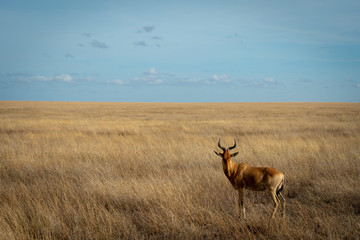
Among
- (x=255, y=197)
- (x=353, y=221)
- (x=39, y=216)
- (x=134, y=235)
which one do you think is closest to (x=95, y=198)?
(x=39, y=216)

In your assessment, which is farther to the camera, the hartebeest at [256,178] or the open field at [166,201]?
the open field at [166,201]

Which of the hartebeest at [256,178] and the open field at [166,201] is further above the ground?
the hartebeest at [256,178]

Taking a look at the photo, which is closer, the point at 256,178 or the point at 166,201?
the point at 256,178

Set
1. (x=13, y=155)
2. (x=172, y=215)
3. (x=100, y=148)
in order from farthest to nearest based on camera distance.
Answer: (x=100, y=148), (x=13, y=155), (x=172, y=215)

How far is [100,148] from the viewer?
11492mm

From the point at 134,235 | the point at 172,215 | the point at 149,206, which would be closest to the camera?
the point at 134,235

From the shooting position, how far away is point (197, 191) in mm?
5852

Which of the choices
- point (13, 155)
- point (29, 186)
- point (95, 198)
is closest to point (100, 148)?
point (13, 155)

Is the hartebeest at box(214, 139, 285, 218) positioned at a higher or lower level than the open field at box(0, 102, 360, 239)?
higher

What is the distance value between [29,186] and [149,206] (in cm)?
334

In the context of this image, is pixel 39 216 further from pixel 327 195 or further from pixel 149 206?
pixel 327 195

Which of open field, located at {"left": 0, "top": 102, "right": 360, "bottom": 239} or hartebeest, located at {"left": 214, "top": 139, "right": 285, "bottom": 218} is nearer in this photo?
hartebeest, located at {"left": 214, "top": 139, "right": 285, "bottom": 218}

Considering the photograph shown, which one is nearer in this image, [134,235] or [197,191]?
[134,235]

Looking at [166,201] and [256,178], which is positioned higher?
[256,178]
